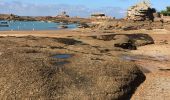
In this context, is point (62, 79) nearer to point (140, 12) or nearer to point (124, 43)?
point (124, 43)

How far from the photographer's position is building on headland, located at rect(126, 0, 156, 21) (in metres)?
165

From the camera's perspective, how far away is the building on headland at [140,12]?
164725 millimetres

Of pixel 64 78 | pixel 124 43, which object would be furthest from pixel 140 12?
pixel 64 78

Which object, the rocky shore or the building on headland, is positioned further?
the building on headland

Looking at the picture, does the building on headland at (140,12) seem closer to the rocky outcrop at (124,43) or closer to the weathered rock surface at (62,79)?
the rocky outcrop at (124,43)

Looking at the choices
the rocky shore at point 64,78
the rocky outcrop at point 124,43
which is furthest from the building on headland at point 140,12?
the rocky shore at point 64,78

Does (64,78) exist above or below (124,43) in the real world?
above

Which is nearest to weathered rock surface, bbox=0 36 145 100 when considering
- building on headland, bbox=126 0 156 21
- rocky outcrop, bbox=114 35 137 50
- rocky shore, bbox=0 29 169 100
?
rocky shore, bbox=0 29 169 100

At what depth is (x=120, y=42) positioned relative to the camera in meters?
55.6

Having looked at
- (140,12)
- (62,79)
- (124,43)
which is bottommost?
(140,12)

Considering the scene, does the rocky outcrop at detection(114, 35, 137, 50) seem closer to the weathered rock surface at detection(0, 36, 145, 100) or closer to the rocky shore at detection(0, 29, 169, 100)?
the rocky shore at detection(0, 29, 169, 100)

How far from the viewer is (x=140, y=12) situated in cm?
16712

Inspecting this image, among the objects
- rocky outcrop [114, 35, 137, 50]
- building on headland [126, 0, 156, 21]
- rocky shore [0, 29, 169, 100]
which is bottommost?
building on headland [126, 0, 156, 21]

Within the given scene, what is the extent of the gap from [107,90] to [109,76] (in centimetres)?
199
